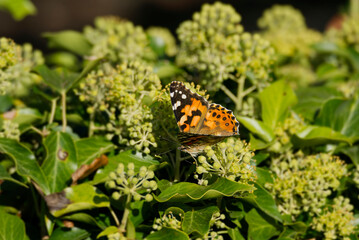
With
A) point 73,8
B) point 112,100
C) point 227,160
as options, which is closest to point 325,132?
point 227,160

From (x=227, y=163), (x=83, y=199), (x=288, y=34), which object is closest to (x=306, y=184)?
(x=227, y=163)

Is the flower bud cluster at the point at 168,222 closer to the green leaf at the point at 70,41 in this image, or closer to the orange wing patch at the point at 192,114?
the orange wing patch at the point at 192,114

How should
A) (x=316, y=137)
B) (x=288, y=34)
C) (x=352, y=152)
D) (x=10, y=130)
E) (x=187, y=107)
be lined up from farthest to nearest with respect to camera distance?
1. (x=288, y=34)
2. (x=352, y=152)
3. (x=10, y=130)
4. (x=316, y=137)
5. (x=187, y=107)

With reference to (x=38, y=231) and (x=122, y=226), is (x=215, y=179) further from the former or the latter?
(x=38, y=231)

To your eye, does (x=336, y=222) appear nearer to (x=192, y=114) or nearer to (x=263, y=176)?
(x=263, y=176)

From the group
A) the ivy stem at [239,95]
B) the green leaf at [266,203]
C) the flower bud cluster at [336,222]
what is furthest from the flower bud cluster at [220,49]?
the flower bud cluster at [336,222]

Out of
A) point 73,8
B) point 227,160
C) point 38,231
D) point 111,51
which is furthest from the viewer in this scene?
point 73,8
